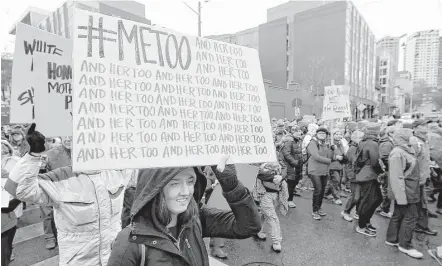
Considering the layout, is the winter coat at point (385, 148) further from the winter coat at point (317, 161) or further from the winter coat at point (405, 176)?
the winter coat at point (317, 161)

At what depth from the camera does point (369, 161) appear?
470cm

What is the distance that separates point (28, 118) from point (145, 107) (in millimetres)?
1303

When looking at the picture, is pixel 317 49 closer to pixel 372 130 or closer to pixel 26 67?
pixel 372 130

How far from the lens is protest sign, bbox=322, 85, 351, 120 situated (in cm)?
735

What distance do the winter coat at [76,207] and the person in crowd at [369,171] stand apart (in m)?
4.22

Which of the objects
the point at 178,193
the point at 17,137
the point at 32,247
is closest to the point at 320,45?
the point at 17,137

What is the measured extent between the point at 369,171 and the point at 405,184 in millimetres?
664

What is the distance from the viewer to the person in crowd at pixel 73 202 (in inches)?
83.5

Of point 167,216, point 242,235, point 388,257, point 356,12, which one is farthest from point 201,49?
point 356,12

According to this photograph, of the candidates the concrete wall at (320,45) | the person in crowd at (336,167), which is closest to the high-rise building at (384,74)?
the concrete wall at (320,45)

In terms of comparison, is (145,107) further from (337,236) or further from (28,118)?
(337,236)

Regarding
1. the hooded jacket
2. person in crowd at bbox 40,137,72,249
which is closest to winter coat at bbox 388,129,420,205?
the hooded jacket

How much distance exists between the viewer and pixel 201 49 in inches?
64.5

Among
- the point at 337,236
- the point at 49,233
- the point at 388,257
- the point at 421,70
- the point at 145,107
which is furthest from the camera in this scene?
the point at 421,70
